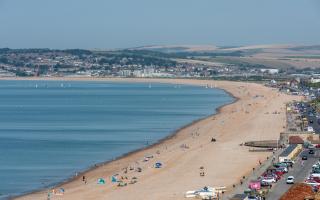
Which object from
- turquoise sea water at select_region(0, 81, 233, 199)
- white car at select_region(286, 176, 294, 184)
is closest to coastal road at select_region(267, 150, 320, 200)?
white car at select_region(286, 176, 294, 184)

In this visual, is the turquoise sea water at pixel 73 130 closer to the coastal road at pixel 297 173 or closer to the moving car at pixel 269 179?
the moving car at pixel 269 179

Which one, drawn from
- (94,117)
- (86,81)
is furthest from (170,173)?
(86,81)

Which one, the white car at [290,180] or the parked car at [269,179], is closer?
the parked car at [269,179]

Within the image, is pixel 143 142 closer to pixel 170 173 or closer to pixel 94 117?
pixel 170 173

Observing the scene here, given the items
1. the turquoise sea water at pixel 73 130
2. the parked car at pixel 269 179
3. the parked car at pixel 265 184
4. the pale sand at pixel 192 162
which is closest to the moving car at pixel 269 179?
the parked car at pixel 269 179

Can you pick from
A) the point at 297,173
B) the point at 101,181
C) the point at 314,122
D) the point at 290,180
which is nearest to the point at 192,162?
the point at 101,181

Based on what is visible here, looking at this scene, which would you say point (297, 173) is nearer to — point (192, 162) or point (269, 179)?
point (269, 179)
